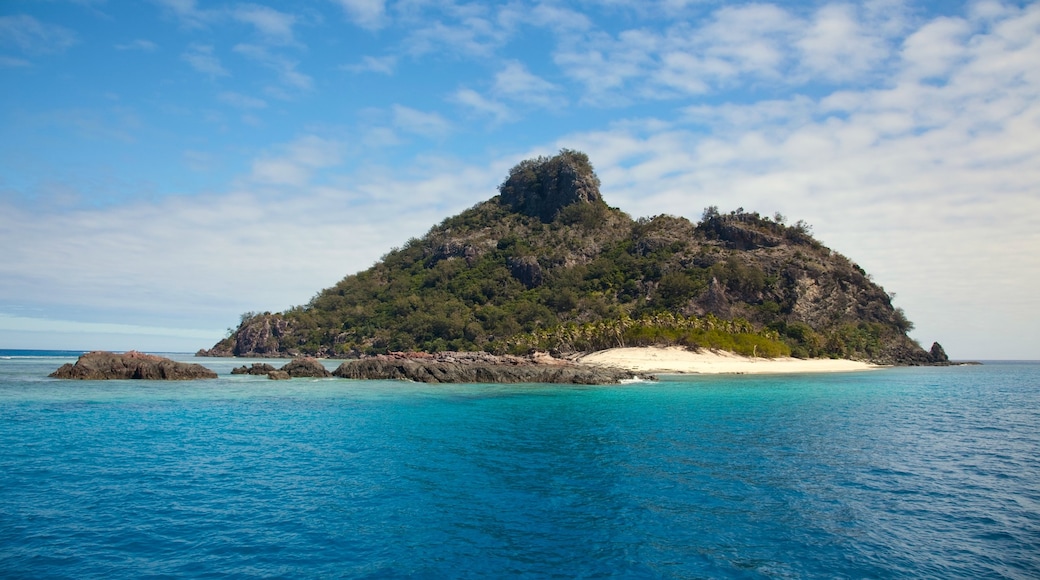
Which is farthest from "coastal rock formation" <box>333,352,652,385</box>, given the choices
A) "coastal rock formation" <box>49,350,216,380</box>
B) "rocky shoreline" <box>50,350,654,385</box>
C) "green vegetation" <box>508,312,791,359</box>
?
"green vegetation" <box>508,312,791,359</box>

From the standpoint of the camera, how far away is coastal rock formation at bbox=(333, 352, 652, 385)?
70500 millimetres

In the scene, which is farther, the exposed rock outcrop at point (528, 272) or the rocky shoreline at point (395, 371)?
the exposed rock outcrop at point (528, 272)

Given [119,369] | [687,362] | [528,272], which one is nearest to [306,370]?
[119,369]

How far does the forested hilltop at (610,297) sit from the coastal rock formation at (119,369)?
6382 centimetres

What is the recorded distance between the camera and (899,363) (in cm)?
13775

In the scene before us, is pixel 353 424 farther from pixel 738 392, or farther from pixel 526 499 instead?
pixel 738 392

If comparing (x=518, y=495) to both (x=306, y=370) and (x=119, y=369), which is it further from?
(x=306, y=370)

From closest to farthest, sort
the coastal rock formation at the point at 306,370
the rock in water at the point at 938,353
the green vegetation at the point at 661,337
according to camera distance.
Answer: the coastal rock formation at the point at 306,370 → the green vegetation at the point at 661,337 → the rock in water at the point at 938,353

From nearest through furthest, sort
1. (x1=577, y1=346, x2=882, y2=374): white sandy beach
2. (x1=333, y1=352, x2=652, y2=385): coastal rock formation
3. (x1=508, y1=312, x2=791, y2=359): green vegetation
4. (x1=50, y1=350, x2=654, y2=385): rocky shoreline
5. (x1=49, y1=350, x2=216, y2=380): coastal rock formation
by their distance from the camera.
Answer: (x1=49, y1=350, x2=216, y2=380): coastal rock formation, (x1=50, y1=350, x2=654, y2=385): rocky shoreline, (x1=333, y1=352, x2=652, y2=385): coastal rock formation, (x1=577, y1=346, x2=882, y2=374): white sandy beach, (x1=508, y1=312, x2=791, y2=359): green vegetation

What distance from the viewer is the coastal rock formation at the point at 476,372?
7050 centimetres

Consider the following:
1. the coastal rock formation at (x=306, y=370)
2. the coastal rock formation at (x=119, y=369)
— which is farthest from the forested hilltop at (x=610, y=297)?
the coastal rock formation at (x=119, y=369)

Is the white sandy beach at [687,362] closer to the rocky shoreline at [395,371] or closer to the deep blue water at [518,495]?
the rocky shoreline at [395,371]

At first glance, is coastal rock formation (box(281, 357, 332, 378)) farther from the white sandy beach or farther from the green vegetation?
the green vegetation

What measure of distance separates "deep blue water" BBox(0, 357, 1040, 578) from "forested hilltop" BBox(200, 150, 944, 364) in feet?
243
